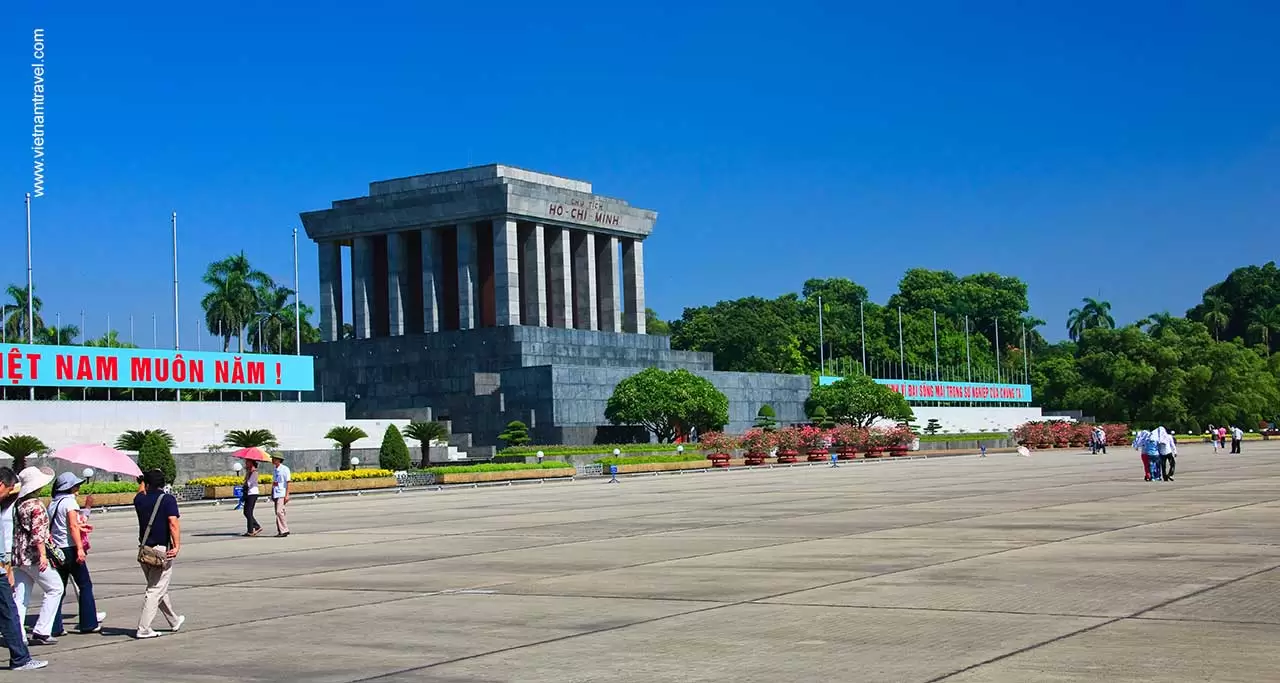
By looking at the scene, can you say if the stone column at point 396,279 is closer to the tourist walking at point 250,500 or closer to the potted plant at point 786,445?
the potted plant at point 786,445

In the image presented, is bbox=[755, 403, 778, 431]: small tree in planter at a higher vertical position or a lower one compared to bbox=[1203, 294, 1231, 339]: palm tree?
lower

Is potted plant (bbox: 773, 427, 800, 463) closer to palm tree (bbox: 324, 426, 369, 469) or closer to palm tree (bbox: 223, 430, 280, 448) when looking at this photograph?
palm tree (bbox: 324, 426, 369, 469)

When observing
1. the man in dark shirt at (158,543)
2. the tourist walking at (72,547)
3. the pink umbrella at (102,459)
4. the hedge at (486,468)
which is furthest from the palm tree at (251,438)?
the man in dark shirt at (158,543)

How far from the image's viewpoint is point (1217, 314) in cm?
16012

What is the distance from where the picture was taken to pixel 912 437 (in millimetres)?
82000

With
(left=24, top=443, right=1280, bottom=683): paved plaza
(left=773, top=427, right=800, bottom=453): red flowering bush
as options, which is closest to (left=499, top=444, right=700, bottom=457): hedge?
(left=773, top=427, right=800, bottom=453): red flowering bush

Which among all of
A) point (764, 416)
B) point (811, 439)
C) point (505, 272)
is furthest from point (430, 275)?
point (811, 439)

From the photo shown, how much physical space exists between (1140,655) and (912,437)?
72.1 meters

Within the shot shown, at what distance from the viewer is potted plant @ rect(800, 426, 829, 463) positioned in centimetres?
7381

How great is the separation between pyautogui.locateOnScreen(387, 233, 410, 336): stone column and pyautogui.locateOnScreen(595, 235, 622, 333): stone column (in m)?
14.1

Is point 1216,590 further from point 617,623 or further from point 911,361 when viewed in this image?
point 911,361

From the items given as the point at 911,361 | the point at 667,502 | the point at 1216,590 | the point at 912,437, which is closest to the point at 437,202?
the point at 912,437

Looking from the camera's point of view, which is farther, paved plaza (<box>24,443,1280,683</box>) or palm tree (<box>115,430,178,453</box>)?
palm tree (<box>115,430,178,453</box>)

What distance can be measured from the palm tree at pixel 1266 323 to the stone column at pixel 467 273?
101m
